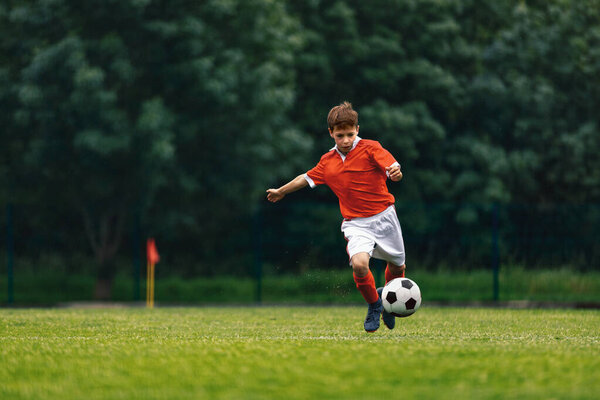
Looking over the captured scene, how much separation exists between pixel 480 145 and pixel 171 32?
444 inches

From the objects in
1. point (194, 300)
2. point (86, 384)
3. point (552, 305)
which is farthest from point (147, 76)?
point (86, 384)

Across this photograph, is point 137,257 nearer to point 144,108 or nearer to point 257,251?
point 257,251

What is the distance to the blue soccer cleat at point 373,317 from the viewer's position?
7.78 metres

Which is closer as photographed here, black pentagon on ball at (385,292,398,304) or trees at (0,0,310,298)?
black pentagon on ball at (385,292,398,304)

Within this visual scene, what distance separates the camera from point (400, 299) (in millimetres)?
7727

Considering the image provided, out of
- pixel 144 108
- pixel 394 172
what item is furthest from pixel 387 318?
pixel 144 108

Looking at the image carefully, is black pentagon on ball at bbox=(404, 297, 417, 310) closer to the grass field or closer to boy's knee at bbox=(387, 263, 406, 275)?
the grass field

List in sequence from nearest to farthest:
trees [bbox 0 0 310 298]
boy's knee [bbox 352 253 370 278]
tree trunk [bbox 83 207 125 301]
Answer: boy's knee [bbox 352 253 370 278] < trees [bbox 0 0 310 298] < tree trunk [bbox 83 207 125 301]

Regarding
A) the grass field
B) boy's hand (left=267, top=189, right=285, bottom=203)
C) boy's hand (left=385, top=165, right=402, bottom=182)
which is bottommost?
the grass field

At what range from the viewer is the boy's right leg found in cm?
768

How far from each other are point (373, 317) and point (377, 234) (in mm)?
760

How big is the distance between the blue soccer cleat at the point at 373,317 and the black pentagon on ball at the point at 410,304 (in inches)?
10.9

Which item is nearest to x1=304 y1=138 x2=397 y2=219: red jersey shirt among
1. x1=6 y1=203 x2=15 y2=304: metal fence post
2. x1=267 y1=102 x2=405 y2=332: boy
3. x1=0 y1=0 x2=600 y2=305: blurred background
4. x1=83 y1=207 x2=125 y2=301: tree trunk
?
x1=267 y1=102 x2=405 y2=332: boy

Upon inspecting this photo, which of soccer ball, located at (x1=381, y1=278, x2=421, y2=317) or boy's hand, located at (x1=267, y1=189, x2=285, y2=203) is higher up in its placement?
boy's hand, located at (x1=267, y1=189, x2=285, y2=203)
